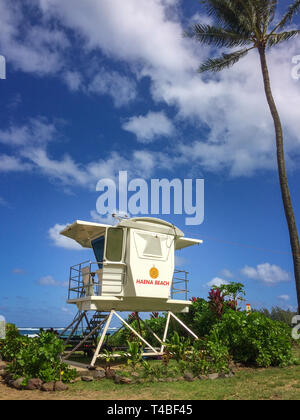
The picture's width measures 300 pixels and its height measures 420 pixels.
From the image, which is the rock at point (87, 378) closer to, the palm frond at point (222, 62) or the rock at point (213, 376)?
the rock at point (213, 376)

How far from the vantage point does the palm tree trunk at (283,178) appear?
696 inches

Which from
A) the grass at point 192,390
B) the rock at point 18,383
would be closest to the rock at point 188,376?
the grass at point 192,390

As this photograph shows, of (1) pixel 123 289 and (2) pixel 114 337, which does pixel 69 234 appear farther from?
(2) pixel 114 337

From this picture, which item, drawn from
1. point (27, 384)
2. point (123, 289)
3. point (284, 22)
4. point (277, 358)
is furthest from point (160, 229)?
point (284, 22)

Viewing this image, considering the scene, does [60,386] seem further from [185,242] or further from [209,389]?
[185,242]

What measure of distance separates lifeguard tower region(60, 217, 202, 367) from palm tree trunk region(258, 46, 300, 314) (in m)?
5.95

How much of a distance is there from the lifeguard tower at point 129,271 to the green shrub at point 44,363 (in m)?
2.90

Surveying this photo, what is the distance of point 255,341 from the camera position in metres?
13.1

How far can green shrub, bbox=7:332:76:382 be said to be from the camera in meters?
10.4

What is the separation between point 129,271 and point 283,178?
397 inches

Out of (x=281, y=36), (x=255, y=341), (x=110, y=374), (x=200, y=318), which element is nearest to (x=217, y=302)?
(x=200, y=318)

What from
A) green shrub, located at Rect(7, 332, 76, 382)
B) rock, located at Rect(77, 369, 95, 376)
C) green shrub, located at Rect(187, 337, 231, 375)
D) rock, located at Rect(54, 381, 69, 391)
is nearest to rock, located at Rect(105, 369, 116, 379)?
rock, located at Rect(77, 369, 95, 376)

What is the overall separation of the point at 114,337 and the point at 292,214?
13.5m
